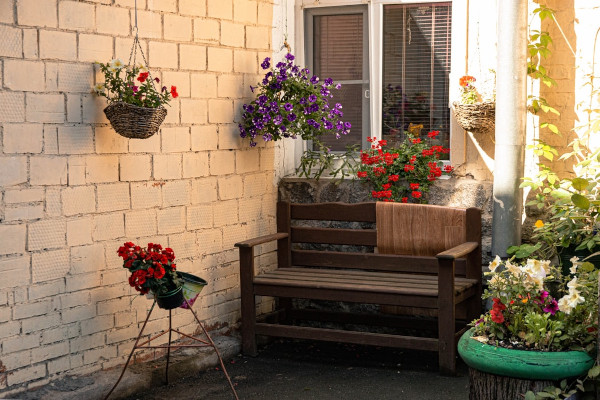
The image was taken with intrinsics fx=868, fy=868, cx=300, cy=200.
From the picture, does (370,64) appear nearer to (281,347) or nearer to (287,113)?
(287,113)

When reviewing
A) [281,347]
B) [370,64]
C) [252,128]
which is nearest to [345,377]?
[281,347]

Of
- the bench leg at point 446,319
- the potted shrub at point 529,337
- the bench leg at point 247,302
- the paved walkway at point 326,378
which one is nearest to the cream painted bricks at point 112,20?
the bench leg at point 247,302

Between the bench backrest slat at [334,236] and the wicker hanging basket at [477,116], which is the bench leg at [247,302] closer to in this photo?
the bench backrest slat at [334,236]

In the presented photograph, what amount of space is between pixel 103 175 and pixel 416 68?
98.2 inches

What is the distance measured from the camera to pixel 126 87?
481 cm

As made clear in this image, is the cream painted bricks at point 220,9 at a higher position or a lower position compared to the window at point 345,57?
higher

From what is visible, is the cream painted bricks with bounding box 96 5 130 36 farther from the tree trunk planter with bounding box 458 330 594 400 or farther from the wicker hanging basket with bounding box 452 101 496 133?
the tree trunk planter with bounding box 458 330 594 400

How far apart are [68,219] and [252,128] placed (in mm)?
1676

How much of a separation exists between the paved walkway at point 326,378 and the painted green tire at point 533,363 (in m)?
1.11

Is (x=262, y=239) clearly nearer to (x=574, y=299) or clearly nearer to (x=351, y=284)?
(x=351, y=284)

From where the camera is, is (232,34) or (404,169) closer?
(232,34)

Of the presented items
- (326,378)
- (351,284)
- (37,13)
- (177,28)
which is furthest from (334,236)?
(37,13)

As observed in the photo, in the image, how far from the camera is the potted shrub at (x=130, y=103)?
4773 mm

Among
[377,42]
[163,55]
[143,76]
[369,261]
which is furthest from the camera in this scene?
[377,42]
